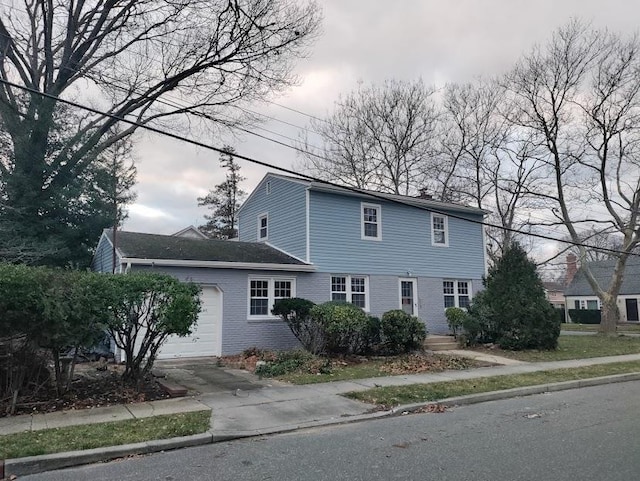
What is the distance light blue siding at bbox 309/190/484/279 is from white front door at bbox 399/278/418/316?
34cm

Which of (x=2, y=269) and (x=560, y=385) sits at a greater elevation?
(x=2, y=269)

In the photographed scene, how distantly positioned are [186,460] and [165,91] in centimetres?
1884

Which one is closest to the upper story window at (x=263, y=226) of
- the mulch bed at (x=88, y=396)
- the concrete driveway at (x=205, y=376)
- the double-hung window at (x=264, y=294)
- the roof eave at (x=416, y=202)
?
the roof eave at (x=416, y=202)

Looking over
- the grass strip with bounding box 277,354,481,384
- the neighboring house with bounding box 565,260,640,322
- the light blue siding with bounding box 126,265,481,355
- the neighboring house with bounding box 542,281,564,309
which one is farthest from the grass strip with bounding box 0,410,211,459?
the neighboring house with bounding box 542,281,564,309

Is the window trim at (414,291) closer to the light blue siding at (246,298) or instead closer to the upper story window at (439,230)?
the light blue siding at (246,298)

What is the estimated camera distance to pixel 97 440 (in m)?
5.95

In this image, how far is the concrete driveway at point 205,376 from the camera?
9.68 meters

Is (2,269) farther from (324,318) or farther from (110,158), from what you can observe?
(110,158)

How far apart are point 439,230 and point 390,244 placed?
2906 millimetres

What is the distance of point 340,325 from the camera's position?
13266mm

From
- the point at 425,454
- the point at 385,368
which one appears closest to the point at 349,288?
the point at 385,368

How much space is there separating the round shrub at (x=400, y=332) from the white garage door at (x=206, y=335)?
502cm

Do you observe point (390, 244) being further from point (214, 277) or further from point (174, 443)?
point (174, 443)

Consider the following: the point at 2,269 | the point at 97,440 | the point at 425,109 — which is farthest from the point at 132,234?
the point at 425,109
